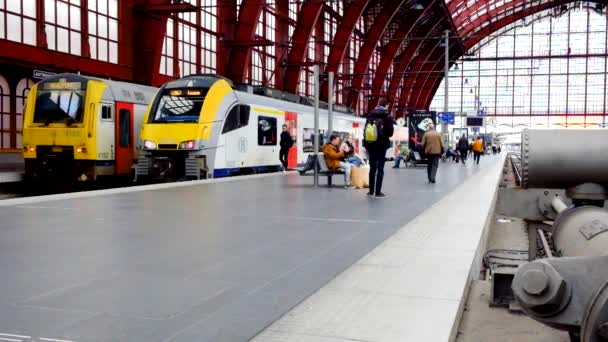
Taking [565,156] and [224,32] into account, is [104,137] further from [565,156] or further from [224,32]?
[224,32]

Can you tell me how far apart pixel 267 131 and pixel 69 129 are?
6.18m

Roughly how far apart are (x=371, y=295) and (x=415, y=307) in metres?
0.32

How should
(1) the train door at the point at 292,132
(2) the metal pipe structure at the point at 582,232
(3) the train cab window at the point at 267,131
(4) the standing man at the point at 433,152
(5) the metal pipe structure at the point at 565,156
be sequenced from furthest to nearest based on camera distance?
1. (1) the train door at the point at 292,132
2. (3) the train cab window at the point at 267,131
3. (4) the standing man at the point at 433,152
4. (5) the metal pipe structure at the point at 565,156
5. (2) the metal pipe structure at the point at 582,232

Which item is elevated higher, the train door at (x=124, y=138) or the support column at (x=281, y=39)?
the support column at (x=281, y=39)

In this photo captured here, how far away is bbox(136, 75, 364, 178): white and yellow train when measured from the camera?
15773 millimetres

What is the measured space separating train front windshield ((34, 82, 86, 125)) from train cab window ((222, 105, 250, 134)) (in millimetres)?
3697

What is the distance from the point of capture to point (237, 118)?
17.2 m

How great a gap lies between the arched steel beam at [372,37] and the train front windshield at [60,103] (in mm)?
27797

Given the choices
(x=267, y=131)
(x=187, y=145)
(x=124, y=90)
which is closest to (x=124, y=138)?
(x=124, y=90)

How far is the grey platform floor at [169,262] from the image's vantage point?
10.1 feet

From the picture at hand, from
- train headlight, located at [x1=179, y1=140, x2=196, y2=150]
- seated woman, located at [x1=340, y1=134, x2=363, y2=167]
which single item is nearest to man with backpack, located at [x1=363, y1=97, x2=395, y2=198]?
seated woman, located at [x1=340, y1=134, x2=363, y2=167]

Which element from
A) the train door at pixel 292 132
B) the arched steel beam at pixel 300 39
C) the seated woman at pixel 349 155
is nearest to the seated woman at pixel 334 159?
the seated woman at pixel 349 155

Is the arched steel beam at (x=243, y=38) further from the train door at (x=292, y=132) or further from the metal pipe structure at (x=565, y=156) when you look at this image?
the metal pipe structure at (x=565, y=156)

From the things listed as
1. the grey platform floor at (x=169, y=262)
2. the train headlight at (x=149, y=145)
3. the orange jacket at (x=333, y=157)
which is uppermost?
the train headlight at (x=149, y=145)
